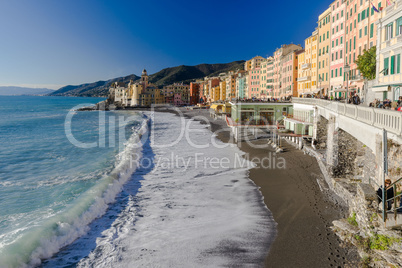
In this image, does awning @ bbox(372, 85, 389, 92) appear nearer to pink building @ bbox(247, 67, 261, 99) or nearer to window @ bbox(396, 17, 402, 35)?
window @ bbox(396, 17, 402, 35)

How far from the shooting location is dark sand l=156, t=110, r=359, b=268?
31.9ft

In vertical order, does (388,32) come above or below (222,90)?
below

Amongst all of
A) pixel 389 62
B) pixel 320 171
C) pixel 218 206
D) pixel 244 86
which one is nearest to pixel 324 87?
pixel 389 62

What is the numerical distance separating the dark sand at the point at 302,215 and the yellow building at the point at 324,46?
86.0 ft

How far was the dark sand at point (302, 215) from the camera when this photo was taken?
9.71 metres

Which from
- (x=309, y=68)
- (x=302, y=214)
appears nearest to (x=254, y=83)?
(x=309, y=68)

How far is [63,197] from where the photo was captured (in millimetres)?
16406

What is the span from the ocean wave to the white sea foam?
1.24 m

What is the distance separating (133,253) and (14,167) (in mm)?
A: 19885

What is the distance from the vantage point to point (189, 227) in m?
12.2

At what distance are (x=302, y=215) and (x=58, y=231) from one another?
10.4 m

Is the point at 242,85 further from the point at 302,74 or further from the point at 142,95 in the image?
the point at 142,95

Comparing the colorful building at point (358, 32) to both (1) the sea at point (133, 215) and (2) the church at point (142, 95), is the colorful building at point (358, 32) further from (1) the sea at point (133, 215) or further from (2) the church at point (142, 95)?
(2) the church at point (142, 95)

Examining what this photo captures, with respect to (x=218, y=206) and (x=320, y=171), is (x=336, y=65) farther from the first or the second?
(x=218, y=206)
